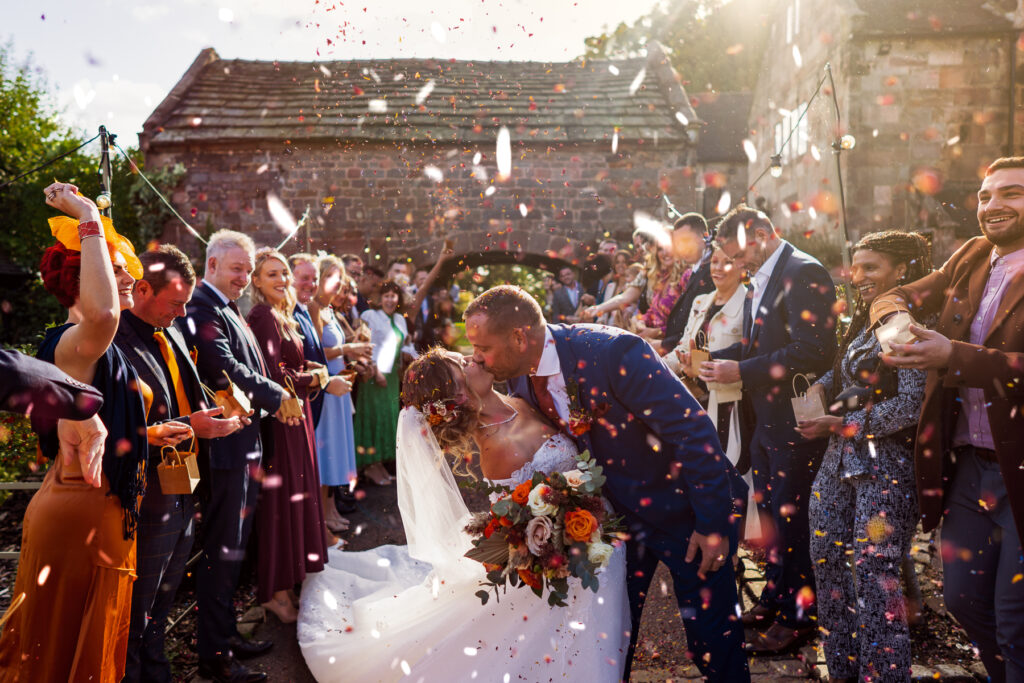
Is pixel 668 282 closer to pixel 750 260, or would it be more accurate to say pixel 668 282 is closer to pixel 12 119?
pixel 750 260

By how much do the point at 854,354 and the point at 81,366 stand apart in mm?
3452

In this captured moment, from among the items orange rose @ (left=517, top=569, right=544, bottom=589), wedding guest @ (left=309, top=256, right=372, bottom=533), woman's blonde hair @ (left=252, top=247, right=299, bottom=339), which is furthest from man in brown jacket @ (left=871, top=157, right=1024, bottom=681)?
wedding guest @ (left=309, top=256, right=372, bottom=533)

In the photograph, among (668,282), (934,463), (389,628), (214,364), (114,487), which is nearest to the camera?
(114,487)

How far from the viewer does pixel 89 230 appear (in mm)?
2283

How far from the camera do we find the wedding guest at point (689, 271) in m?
5.24

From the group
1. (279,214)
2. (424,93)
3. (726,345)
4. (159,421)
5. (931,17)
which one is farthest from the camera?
(931,17)

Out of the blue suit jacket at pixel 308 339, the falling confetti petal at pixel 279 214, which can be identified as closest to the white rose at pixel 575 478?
the blue suit jacket at pixel 308 339

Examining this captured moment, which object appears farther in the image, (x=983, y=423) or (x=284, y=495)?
(x=284, y=495)

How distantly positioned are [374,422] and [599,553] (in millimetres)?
5239

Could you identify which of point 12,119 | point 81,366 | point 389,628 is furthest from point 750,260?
point 12,119

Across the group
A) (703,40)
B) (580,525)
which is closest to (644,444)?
(580,525)

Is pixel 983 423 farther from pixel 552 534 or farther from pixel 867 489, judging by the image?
pixel 552 534

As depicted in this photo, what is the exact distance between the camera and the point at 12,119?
90.5ft

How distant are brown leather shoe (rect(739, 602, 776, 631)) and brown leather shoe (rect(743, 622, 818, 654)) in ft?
0.41
